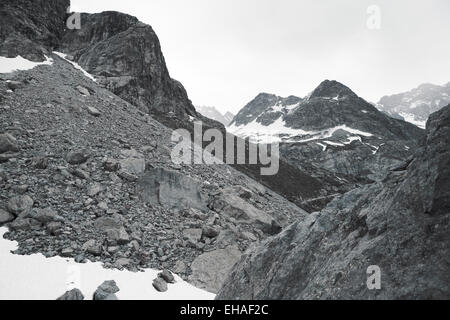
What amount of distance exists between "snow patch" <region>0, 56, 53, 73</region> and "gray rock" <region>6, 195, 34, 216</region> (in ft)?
70.4

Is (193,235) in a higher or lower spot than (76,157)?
lower

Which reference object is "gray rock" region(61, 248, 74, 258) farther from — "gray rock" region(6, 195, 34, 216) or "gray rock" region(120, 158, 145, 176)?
"gray rock" region(120, 158, 145, 176)

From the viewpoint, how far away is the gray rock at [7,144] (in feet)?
52.0

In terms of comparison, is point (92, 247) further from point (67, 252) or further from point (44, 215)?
point (44, 215)

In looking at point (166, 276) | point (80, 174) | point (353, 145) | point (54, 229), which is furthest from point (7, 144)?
point (353, 145)

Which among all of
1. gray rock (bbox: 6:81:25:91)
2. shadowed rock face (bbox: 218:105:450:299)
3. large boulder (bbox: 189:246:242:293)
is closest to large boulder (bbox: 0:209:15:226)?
large boulder (bbox: 189:246:242:293)

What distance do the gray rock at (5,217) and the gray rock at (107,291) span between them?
5272 millimetres

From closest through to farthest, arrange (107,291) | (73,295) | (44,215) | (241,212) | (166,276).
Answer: (73,295) < (107,291) < (166,276) < (44,215) < (241,212)

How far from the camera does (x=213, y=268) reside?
43.3 feet

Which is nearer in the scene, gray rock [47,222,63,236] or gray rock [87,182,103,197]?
gray rock [47,222,63,236]

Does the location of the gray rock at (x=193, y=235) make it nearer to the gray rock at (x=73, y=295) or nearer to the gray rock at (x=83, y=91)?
the gray rock at (x=73, y=295)

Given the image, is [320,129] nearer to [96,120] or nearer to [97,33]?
[97,33]

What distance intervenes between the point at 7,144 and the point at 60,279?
31.4 ft

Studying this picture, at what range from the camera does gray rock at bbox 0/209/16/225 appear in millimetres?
12107
